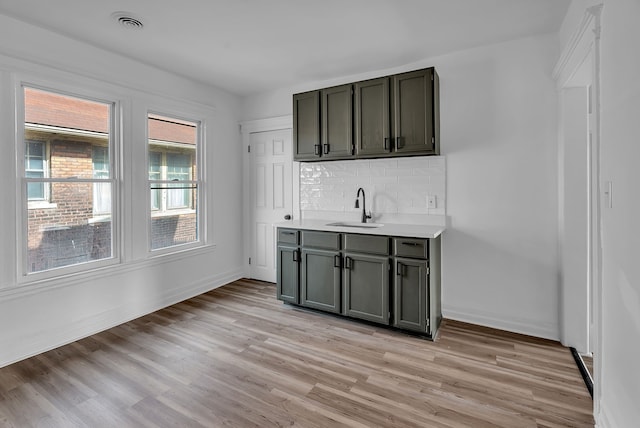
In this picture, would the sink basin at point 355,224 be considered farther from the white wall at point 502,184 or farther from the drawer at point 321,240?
the white wall at point 502,184

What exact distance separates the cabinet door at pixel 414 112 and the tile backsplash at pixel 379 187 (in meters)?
0.37

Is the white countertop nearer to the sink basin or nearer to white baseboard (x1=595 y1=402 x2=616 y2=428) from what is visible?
the sink basin

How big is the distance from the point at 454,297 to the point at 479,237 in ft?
2.11

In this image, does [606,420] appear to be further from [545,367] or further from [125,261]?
[125,261]

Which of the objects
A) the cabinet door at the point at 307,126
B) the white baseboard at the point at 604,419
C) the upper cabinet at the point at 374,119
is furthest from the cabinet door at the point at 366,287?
the white baseboard at the point at 604,419

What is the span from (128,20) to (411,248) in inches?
114

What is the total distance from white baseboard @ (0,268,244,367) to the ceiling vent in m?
2.51

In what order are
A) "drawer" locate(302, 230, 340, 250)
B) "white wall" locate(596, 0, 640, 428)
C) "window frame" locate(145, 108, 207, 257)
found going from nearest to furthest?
1. "white wall" locate(596, 0, 640, 428)
2. "drawer" locate(302, 230, 340, 250)
3. "window frame" locate(145, 108, 207, 257)

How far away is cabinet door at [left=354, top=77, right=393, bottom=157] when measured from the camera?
310 centimetres

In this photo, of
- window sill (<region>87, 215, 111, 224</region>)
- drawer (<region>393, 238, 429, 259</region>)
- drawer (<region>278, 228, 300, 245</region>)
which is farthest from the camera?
drawer (<region>278, 228, 300, 245</region>)

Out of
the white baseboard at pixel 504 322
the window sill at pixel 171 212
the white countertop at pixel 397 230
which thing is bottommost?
the white baseboard at pixel 504 322

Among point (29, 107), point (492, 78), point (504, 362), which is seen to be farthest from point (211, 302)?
point (492, 78)

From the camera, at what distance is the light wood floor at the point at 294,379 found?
6.13ft

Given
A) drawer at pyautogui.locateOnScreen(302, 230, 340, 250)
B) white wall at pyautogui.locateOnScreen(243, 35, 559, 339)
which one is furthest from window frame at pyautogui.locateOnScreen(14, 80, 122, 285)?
white wall at pyautogui.locateOnScreen(243, 35, 559, 339)
